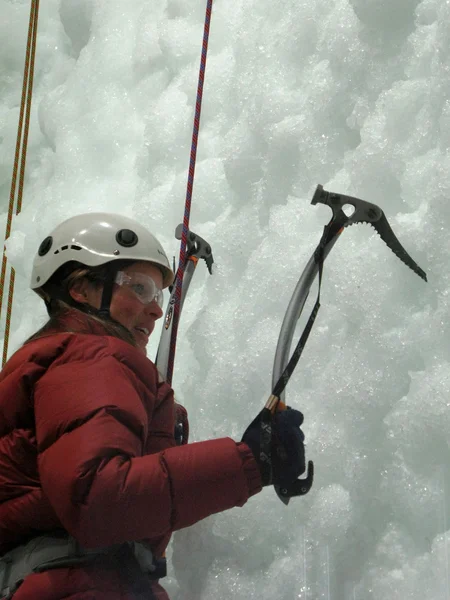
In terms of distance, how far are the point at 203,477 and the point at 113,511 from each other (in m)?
0.15

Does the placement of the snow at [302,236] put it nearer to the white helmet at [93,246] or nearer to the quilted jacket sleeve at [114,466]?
the white helmet at [93,246]

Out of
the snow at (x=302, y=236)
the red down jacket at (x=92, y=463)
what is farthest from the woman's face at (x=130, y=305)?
the snow at (x=302, y=236)

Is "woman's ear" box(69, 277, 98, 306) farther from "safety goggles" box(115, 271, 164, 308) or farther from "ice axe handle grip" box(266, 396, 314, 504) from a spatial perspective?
"ice axe handle grip" box(266, 396, 314, 504)

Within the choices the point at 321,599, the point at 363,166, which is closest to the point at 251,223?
the point at 363,166

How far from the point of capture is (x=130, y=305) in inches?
66.0

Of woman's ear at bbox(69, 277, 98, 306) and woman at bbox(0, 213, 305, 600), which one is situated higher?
woman's ear at bbox(69, 277, 98, 306)

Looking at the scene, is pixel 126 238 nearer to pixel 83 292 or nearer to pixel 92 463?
pixel 83 292

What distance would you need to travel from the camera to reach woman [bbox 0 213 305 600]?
126cm

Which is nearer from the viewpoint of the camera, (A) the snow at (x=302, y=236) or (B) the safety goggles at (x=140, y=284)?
(B) the safety goggles at (x=140, y=284)

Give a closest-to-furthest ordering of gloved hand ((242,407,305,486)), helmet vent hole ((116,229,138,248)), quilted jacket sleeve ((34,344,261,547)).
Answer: quilted jacket sleeve ((34,344,261,547))
gloved hand ((242,407,305,486))
helmet vent hole ((116,229,138,248))

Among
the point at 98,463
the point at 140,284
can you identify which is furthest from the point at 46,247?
the point at 98,463

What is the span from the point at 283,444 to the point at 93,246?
0.61 meters

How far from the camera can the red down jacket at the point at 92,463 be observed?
1252mm

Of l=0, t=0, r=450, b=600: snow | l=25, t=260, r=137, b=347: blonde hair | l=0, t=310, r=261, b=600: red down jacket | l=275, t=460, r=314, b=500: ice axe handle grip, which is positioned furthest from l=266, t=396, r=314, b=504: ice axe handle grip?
l=0, t=0, r=450, b=600: snow
